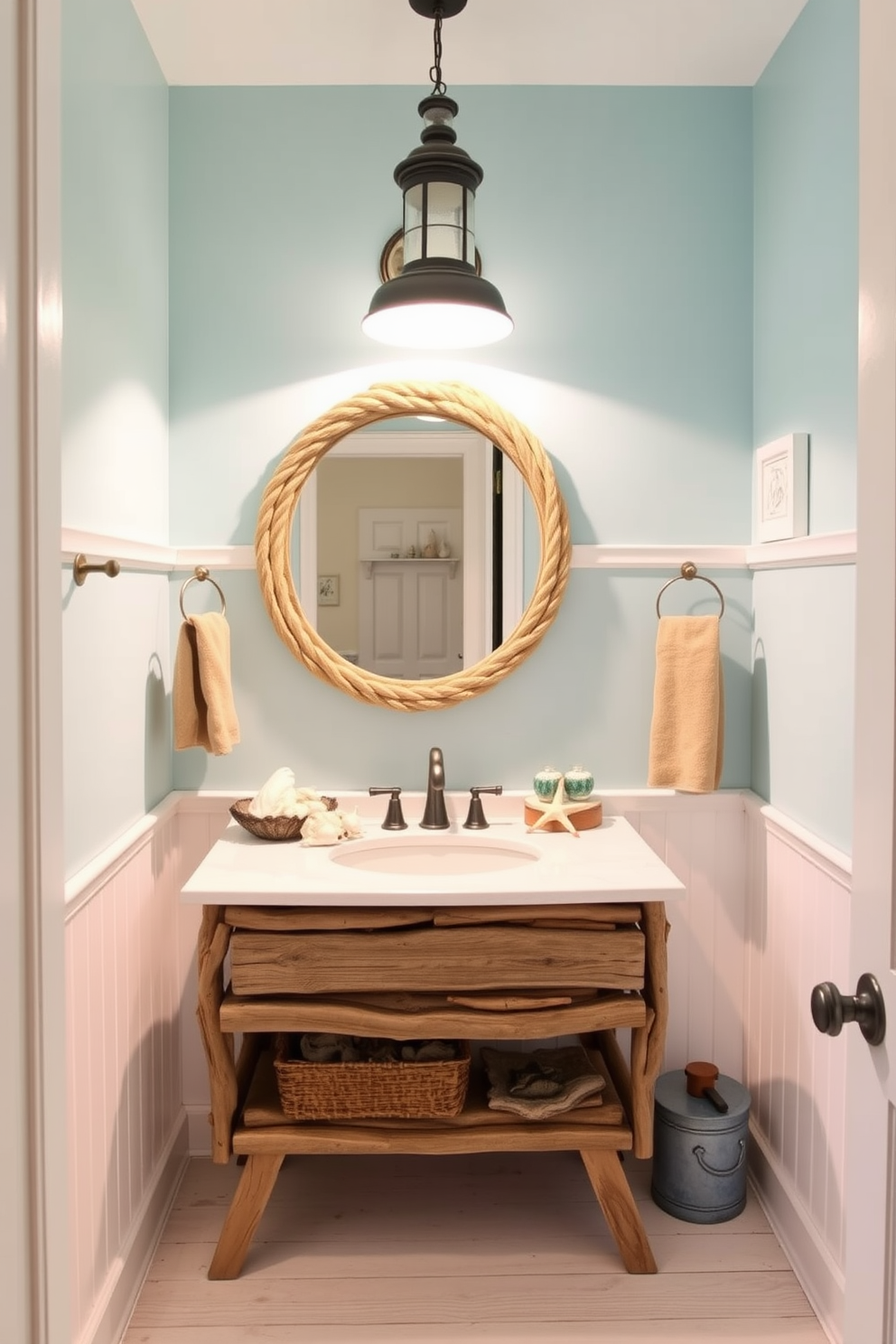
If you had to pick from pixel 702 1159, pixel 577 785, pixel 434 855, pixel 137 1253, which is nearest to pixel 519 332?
pixel 577 785

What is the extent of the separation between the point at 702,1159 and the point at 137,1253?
1111mm

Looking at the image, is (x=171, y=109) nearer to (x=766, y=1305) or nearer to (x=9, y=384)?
(x=9, y=384)

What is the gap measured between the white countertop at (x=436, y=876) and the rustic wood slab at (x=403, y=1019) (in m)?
0.20

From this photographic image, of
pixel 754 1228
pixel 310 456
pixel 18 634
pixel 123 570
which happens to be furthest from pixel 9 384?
pixel 754 1228

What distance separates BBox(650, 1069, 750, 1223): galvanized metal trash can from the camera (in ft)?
7.35

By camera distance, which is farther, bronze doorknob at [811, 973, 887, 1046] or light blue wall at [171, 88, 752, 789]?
light blue wall at [171, 88, 752, 789]

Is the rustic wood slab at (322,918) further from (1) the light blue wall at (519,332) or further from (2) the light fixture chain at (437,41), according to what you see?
(2) the light fixture chain at (437,41)

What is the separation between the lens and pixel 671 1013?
253cm

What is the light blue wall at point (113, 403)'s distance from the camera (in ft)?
5.74

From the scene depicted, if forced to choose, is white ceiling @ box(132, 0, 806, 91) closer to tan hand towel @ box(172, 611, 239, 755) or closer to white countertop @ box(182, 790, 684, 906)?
tan hand towel @ box(172, 611, 239, 755)

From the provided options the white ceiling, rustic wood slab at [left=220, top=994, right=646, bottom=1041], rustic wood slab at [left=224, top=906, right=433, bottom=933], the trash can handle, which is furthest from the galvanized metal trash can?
the white ceiling

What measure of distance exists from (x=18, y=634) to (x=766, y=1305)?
75.0 inches

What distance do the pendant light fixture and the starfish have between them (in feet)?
3.17

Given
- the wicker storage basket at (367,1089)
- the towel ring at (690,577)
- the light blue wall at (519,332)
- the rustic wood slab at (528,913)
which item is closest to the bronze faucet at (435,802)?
the light blue wall at (519,332)
